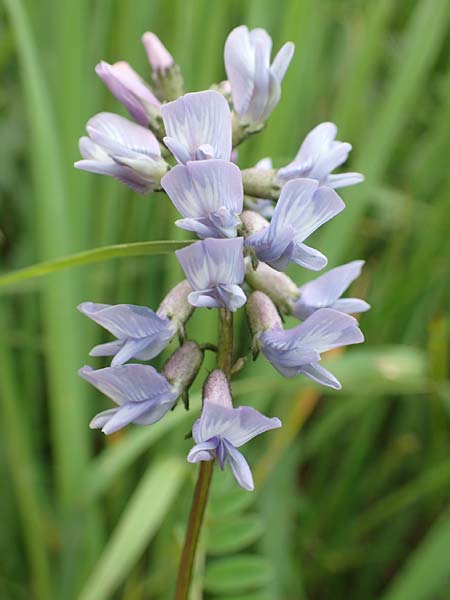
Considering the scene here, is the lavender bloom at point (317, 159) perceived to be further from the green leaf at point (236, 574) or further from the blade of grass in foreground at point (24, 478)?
the blade of grass in foreground at point (24, 478)

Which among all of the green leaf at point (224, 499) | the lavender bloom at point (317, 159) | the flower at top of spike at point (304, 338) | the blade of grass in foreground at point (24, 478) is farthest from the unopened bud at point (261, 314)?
the blade of grass in foreground at point (24, 478)

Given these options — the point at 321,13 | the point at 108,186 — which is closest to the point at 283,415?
the point at 108,186

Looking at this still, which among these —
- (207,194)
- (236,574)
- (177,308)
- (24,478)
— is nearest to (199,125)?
(207,194)

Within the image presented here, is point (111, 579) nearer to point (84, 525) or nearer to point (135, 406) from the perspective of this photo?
point (84, 525)

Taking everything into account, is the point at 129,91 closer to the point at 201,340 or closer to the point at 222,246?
the point at 222,246

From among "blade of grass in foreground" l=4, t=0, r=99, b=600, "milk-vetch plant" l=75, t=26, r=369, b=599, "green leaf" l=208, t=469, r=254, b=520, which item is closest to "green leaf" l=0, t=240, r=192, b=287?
"milk-vetch plant" l=75, t=26, r=369, b=599

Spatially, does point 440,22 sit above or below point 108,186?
above
